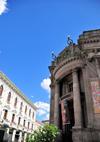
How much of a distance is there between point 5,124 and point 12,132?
5.20 m

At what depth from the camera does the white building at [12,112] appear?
82.5 ft

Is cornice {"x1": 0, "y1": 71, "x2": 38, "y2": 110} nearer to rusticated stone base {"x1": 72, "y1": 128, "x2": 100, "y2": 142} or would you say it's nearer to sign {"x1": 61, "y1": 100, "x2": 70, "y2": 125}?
sign {"x1": 61, "y1": 100, "x2": 70, "y2": 125}

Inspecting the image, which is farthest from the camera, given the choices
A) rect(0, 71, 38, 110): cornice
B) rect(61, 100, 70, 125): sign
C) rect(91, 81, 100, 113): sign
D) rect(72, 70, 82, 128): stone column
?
rect(0, 71, 38, 110): cornice

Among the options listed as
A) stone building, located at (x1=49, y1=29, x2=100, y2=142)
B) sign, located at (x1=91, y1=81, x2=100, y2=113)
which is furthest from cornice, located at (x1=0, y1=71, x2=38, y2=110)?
sign, located at (x1=91, y1=81, x2=100, y2=113)

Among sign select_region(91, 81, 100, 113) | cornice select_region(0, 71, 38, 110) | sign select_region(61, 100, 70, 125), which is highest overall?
cornice select_region(0, 71, 38, 110)

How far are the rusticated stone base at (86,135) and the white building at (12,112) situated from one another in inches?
634

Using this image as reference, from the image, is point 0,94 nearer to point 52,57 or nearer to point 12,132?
point 12,132

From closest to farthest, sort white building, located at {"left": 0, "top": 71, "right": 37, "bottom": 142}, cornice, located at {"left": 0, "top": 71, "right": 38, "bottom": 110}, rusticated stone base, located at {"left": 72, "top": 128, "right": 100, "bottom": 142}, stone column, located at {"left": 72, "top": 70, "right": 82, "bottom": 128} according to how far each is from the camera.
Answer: rusticated stone base, located at {"left": 72, "top": 128, "right": 100, "bottom": 142}
stone column, located at {"left": 72, "top": 70, "right": 82, "bottom": 128}
white building, located at {"left": 0, "top": 71, "right": 37, "bottom": 142}
cornice, located at {"left": 0, "top": 71, "right": 38, "bottom": 110}

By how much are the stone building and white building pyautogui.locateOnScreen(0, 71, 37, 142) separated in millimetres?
10256

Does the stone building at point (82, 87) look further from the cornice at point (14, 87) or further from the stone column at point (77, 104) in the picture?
the cornice at point (14, 87)

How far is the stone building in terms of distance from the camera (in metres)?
13.6

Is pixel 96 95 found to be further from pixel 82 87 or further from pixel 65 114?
pixel 65 114

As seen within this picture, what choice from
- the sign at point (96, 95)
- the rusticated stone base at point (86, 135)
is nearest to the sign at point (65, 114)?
the rusticated stone base at point (86, 135)

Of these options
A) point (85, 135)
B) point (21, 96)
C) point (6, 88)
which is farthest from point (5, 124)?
point (85, 135)
